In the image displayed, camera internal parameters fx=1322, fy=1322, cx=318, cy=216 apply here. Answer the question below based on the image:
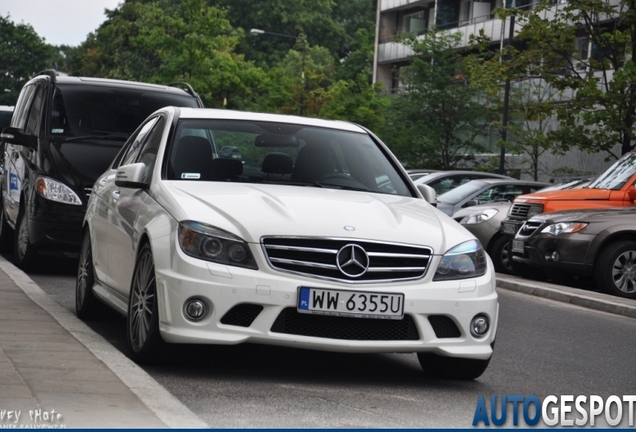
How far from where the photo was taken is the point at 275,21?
3553 inches

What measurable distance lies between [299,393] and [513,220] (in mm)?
12221

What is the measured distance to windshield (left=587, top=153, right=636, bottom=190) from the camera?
1838cm

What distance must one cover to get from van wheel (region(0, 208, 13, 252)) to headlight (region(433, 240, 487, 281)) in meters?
9.32

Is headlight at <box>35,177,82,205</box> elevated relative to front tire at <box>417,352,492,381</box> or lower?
elevated

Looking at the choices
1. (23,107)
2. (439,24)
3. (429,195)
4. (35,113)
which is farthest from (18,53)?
(429,195)

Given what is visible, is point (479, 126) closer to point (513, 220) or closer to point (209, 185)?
A: point (513, 220)

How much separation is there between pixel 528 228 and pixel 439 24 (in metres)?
48.6

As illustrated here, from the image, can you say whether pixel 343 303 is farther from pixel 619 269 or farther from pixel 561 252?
pixel 561 252

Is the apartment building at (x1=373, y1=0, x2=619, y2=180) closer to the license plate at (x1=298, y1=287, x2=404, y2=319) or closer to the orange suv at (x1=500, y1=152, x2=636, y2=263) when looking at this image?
the orange suv at (x1=500, y1=152, x2=636, y2=263)

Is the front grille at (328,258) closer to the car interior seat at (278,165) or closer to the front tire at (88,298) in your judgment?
the car interior seat at (278,165)

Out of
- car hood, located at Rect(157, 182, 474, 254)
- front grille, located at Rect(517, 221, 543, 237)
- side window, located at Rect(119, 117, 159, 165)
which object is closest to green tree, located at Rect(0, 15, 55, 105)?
front grille, located at Rect(517, 221, 543, 237)

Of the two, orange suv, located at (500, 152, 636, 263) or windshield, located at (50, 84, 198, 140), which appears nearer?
Answer: windshield, located at (50, 84, 198, 140)

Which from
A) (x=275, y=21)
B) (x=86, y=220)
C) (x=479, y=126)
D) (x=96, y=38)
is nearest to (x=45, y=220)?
(x=86, y=220)

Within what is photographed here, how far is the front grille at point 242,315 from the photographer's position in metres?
7.24
